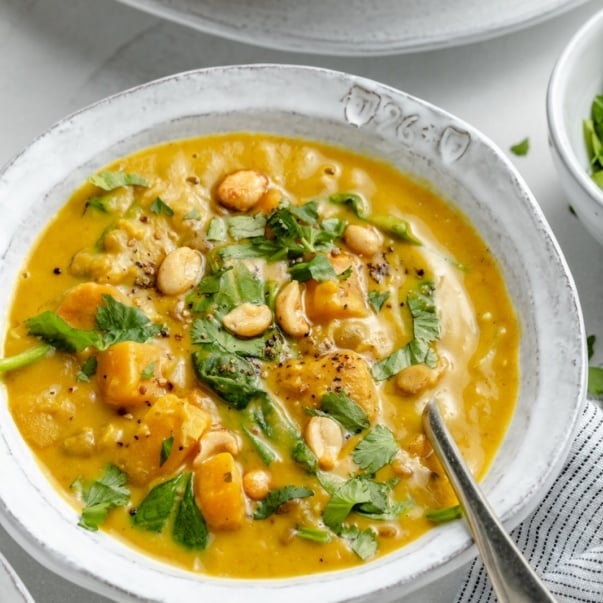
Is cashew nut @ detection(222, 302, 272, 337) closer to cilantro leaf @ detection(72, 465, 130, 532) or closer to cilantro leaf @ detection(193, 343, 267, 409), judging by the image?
cilantro leaf @ detection(193, 343, 267, 409)

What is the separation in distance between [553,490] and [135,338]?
1305mm

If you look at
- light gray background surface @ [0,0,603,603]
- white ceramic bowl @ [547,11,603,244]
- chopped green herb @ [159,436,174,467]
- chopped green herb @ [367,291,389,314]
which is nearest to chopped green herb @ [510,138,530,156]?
light gray background surface @ [0,0,603,603]

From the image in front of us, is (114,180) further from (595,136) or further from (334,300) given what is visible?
(595,136)

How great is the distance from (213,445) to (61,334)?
543 millimetres

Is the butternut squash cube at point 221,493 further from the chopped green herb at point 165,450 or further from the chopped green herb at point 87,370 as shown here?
the chopped green herb at point 87,370

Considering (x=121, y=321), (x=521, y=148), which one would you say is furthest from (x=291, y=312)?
(x=521, y=148)

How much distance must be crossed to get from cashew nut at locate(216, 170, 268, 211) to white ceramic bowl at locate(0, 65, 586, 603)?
8.8 inches

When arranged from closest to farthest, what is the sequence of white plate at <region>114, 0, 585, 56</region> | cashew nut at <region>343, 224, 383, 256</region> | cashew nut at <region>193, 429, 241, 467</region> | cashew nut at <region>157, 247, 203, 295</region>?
cashew nut at <region>193, 429, 241, 467</region> → cashew nut at <region>157, 247, 203, 295</region> → cashew nut at <region>343, 224, 383, 256</region> → white plate at <region>114, 0, 585, 56</region>

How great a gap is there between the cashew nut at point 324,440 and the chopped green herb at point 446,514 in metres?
0.30

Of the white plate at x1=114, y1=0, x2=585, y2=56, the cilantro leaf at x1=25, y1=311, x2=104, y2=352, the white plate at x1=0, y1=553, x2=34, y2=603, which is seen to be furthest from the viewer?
the white plate at x1=114, y1=0, x2=585, y2=56

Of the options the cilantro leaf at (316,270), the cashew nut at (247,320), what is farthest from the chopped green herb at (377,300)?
the cashew nut at (247,320)

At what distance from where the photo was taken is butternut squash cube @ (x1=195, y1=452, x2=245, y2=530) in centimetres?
263

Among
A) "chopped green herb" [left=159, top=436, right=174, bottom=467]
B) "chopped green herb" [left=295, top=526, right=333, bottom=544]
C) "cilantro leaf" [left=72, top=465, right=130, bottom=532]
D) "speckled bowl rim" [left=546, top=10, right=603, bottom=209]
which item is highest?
"speckled bowl rim" [left=546, top=10, right=603, bottom=209]

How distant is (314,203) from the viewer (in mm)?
3152
